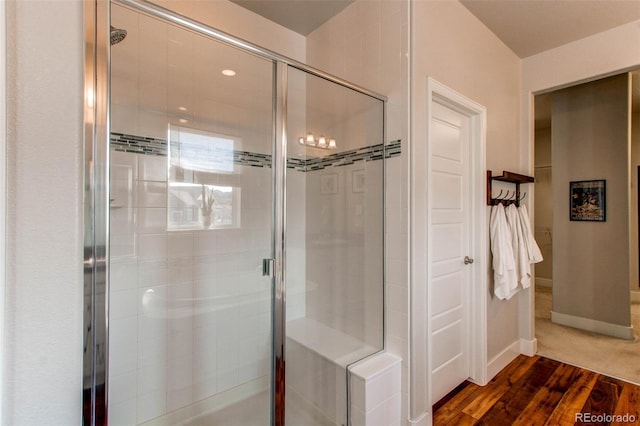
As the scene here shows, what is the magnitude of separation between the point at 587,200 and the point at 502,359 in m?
2.14

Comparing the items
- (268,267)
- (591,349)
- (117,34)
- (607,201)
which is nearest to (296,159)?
(268,267)

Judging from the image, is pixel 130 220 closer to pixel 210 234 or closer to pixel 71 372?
pixel 210 234

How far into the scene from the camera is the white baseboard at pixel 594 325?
10.4 feet

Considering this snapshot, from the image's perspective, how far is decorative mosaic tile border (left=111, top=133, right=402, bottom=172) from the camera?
5.50 ft

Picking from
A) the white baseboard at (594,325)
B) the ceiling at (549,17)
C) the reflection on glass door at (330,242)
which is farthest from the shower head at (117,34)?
the white baseboard at (594,325)

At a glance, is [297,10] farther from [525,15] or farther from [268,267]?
[268,267]

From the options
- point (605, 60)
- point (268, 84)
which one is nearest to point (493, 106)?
point (605, 60)

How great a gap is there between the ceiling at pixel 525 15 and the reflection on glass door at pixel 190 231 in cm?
79

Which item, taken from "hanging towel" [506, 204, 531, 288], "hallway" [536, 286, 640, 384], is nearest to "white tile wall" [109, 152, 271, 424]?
"hanging towel" [506, 204, 531, 288]

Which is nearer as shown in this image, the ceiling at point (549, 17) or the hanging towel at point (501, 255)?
the ceiling at point (549, 17)

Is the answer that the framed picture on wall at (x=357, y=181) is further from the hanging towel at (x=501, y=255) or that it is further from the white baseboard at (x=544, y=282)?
the white baseboard at (x=544, y=282)

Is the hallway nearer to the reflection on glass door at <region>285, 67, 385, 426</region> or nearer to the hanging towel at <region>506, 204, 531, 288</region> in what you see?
the hanging towel at <region>506, 204, 531, 288</region>

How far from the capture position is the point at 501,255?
237 centimetres

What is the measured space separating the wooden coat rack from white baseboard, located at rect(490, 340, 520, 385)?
128 centimetres
